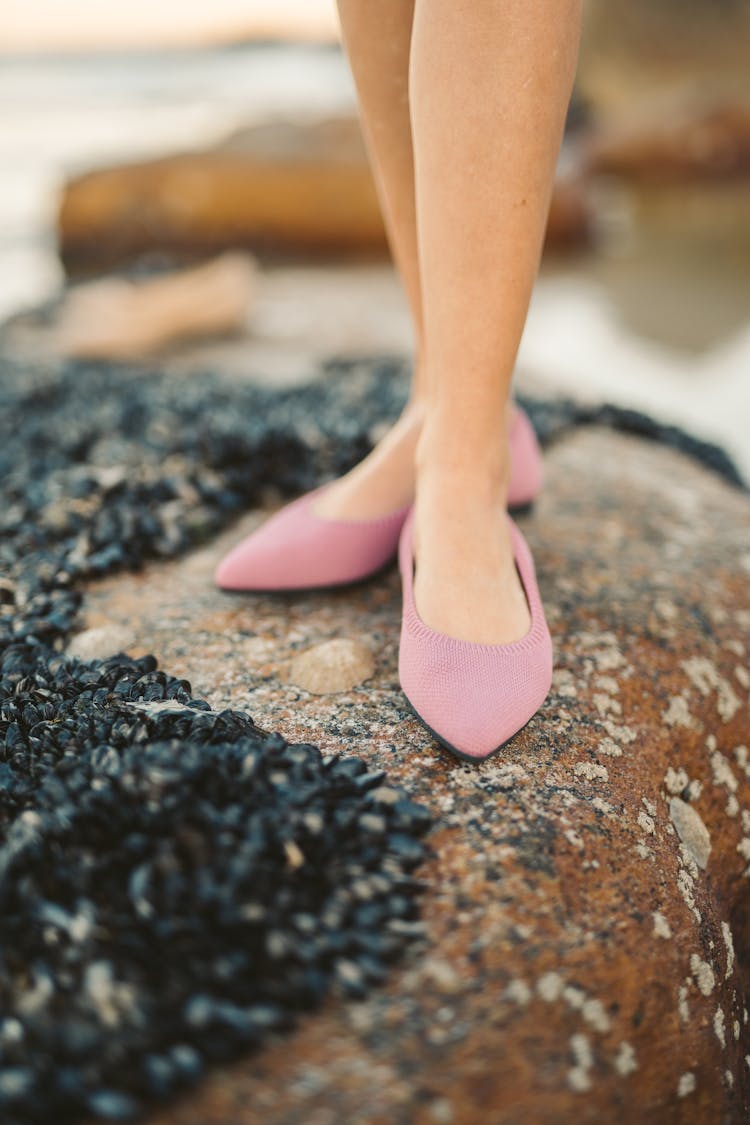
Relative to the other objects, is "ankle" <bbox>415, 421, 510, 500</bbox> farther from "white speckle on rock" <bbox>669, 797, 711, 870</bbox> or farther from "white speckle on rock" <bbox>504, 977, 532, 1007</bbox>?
"white speckle on rock" <bbox>504, 977, 532, 1007</bbox>

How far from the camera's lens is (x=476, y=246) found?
1193 millimetres

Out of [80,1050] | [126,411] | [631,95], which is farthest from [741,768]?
[631,95]

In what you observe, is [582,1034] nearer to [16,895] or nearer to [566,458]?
[16,895]

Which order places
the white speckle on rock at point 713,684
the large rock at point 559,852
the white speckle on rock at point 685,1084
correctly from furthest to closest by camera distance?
the white speckle on rock at point 713,684, the white speckle on rock at point 685,1084, the large rock at point 559,852

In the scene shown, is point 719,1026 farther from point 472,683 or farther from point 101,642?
point 101,642

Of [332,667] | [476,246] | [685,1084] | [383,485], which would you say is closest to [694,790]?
[685,1084]

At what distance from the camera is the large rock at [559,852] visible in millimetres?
870

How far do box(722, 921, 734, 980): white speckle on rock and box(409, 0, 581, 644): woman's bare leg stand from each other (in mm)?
474

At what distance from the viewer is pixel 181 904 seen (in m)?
0.91

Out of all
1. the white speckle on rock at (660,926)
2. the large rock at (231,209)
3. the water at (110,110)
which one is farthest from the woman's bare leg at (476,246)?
the large rock at (231,209)

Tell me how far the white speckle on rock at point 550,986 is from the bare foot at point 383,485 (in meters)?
0.83

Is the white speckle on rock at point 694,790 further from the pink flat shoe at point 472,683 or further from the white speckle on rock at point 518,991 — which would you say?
the white speckle on rock at point 518,991

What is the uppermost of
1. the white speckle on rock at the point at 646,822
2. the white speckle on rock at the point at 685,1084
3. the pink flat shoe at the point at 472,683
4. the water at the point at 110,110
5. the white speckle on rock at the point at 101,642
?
the pink flat shoe at the point at 472,683

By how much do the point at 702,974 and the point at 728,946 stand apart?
161mm
